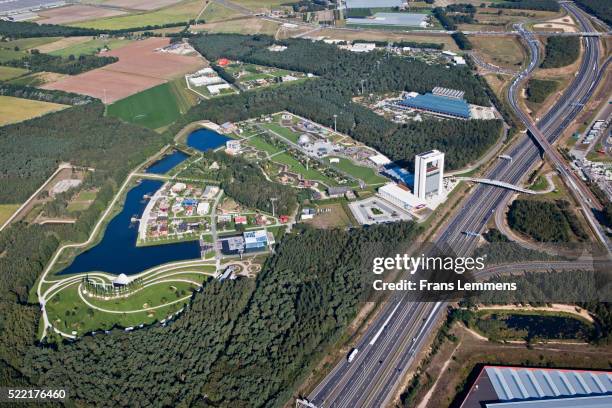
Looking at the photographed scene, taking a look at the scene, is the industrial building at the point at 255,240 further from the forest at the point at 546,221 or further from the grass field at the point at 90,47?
the grass field at the point at 90,47

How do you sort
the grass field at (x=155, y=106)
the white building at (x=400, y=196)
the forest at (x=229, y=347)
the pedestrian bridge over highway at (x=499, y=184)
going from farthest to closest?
the grass field at (x=155, y=106), the pedestrian bridge over highway at (x=499, y=184), the white building at (x=400, y=196), the forest at (x=229, y=347)

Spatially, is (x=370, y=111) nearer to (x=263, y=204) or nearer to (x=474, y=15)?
(x=263, y=204)

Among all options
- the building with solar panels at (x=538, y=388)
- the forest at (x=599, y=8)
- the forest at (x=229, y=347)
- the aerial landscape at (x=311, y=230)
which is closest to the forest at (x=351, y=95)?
the aerial landscape at (x=311, y=230)

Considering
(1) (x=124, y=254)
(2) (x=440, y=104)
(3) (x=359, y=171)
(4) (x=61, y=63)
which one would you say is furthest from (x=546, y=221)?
(4) (x=61, y=63)

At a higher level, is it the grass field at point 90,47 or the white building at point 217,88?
the grass field at point 90,47

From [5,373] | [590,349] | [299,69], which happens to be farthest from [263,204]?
[299,69]

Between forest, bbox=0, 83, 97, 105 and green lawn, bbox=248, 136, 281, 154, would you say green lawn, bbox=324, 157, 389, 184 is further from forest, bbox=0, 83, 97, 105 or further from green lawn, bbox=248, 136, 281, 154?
forest, bbox=0, 83, 97, 105
